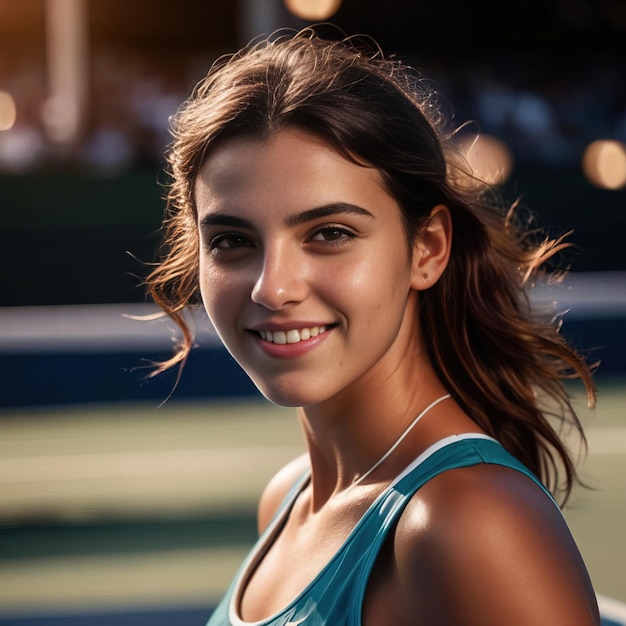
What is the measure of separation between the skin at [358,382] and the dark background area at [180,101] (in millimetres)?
2878

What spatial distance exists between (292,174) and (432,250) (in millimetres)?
327

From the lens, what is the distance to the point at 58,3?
11.1 metres

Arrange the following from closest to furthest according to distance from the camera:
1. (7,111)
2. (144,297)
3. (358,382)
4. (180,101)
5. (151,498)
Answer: (358,382)
(151,498)
(144,297)
(180,101)
(7,111)

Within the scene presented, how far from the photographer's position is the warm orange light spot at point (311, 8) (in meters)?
10.8

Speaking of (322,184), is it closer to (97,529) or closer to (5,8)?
(97,529)

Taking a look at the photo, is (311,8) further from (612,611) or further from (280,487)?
(612,611)

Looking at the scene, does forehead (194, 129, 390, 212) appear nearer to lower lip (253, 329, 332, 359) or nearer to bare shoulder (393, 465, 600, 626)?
lower lip (253, 329, 332, 359)

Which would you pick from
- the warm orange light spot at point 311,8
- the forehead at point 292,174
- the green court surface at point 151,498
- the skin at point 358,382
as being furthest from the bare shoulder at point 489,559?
the warm orange light spot at point 311,8

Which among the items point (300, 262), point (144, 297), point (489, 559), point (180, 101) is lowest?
point (144, 297)

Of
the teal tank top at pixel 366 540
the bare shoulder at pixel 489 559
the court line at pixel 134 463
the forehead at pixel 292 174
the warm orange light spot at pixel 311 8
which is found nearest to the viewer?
the bare shoulder at pixel 489 559

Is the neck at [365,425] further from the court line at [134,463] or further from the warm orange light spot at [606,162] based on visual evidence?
the warm orange light spot at [606,162]

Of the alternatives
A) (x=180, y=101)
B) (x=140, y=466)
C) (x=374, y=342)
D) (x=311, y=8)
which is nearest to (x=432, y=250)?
(x=374, y=342)

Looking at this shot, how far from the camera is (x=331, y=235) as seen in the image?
1.74 metres

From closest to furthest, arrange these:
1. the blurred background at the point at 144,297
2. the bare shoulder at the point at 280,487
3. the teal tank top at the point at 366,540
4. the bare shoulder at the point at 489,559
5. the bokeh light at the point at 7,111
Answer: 1. the bare shoulder at the point at 489,559
2. the teal tank top at the point at 366,540
3. the bare shoulder at the point at 280,487
4. the blurred background at the point at 144,297
5. the bokeh light at the point at 7,111
